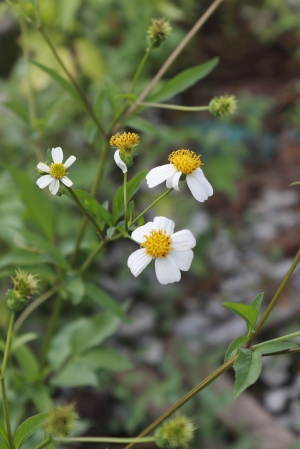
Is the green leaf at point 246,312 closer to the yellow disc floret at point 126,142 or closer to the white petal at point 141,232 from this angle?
the white petal at point 141,232

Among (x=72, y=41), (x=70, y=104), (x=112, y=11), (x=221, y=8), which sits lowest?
(x=70, y=104)

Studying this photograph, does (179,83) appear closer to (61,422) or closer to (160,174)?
(160,174)

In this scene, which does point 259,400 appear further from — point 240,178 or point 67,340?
point 240,178

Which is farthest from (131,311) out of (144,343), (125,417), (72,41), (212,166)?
(72,41)

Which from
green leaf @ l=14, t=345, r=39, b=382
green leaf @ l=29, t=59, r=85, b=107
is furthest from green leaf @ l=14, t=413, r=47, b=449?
green leaf @ l=29, t=59, r=85, b=107

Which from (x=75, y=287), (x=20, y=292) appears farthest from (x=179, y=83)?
(x=20, y=292)

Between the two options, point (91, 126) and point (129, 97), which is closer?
point (129, 97)

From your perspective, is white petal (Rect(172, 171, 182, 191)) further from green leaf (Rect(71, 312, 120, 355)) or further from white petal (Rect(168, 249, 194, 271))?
green leaf (Rect(71, 312, 120, 355))
